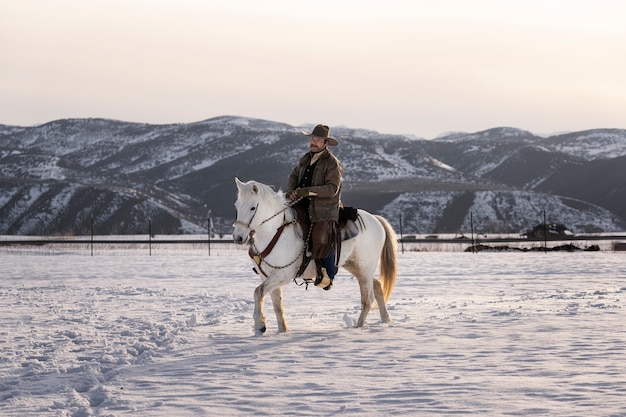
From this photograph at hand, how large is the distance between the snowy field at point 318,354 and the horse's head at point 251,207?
4.85 feet

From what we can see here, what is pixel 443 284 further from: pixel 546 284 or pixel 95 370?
pixel 95 370

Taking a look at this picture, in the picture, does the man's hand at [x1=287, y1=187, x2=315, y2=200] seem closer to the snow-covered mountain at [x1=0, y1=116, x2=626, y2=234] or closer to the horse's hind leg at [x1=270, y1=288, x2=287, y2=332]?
the horse's hind leg at [x1=270, y1=288, x2=287, y2=332]

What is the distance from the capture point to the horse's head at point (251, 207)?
1013 cm

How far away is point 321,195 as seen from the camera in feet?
35.7

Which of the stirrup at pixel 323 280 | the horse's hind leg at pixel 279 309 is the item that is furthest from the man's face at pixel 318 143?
the horse's hind leg at pixel 279 309

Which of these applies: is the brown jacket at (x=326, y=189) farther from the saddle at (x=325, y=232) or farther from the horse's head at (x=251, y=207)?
the horse's head at (x=251, y=207)

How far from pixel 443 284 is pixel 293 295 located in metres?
4.69

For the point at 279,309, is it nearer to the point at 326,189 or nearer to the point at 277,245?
the point at 277,245

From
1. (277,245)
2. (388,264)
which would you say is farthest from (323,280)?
(388,264)

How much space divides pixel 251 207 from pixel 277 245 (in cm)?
73

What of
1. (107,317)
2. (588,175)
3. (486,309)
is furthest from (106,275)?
(588,175)

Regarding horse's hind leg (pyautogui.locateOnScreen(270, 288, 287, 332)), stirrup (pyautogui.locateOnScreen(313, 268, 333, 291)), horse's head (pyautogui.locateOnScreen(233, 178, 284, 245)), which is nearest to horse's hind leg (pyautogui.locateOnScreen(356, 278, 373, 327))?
stirrup (pyautogui.locateOnScreen(313, 268, 333, 291))

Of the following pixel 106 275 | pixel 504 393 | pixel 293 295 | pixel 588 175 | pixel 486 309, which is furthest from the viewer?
pixel 588 175

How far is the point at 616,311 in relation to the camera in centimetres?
1308
